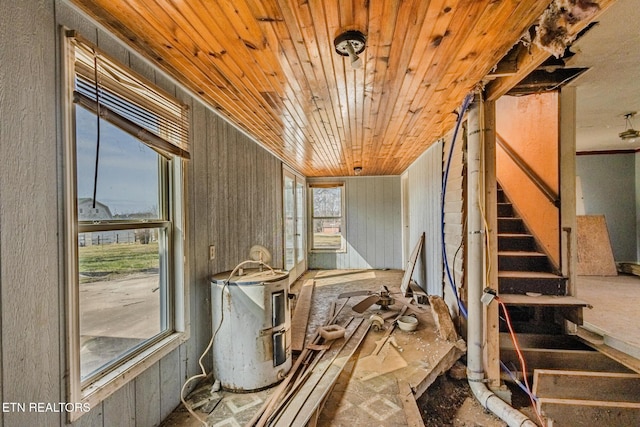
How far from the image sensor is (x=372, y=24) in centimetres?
148

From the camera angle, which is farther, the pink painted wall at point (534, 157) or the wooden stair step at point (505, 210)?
the wooden stair step at point (505, 210)

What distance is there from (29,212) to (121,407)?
1.14 m

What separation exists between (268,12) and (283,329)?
2214 mm

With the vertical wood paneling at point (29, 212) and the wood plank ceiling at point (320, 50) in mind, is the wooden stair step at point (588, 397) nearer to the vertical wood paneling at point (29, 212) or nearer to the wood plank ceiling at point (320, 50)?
the wood plank ceiling at point (320, 50)

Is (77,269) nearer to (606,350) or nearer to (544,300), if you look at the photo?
(544,300)

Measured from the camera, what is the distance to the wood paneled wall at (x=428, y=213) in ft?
13.2

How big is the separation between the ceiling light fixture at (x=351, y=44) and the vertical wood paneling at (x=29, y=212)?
1324mm

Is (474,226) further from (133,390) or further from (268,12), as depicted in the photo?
(133,390)

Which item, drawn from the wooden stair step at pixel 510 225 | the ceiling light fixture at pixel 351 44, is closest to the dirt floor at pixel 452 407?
the wooden stair step at pixel 510 225

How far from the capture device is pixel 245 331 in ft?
7.34

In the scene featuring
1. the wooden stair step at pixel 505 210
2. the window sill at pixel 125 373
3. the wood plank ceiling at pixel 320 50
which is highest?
the wood plank ceiling at pixel 320 50

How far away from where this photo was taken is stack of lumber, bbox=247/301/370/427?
6.20 feet

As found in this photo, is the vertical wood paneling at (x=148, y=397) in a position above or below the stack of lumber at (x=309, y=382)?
above

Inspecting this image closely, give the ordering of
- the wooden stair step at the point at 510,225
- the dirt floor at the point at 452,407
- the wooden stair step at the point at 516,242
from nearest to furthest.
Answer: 1. the dirt floor at the point at 452,407
2. the wooden stair step at the point at 516,242
3. the wooden stair step at the point at 510,225
